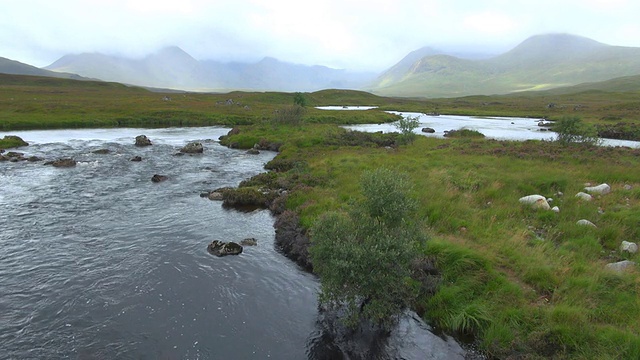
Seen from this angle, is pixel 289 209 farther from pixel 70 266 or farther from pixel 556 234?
pixel 556 234

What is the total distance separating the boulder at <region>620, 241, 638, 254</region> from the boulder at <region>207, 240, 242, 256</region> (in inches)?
697

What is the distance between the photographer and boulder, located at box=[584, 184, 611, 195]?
73.1ft

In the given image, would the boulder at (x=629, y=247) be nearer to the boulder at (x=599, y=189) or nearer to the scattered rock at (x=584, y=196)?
the scattered rock at (x=584, y=196)

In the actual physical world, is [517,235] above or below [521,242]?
above

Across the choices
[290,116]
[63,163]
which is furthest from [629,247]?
[290,116]

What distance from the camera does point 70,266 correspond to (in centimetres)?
1620

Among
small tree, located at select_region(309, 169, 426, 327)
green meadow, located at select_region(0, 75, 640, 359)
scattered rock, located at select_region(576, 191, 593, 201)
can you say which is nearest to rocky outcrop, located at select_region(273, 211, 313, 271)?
green meadow, located at select_region(0, 75, 640, 359)

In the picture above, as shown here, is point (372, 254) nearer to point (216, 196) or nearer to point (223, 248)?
point (223, 248)

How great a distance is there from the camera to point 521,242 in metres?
15.7

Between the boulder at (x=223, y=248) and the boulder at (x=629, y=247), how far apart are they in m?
17.7

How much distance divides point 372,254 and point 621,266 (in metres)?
10.1

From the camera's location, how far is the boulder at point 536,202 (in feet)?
65.9

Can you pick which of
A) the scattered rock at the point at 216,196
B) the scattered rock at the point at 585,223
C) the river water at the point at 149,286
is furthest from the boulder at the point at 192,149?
the scattered rock at the point at 585,223

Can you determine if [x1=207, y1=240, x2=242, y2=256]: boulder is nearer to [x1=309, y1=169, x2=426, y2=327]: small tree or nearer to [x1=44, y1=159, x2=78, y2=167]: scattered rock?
[x1=309, y1=169, x2=426, y2=327]: small tree
